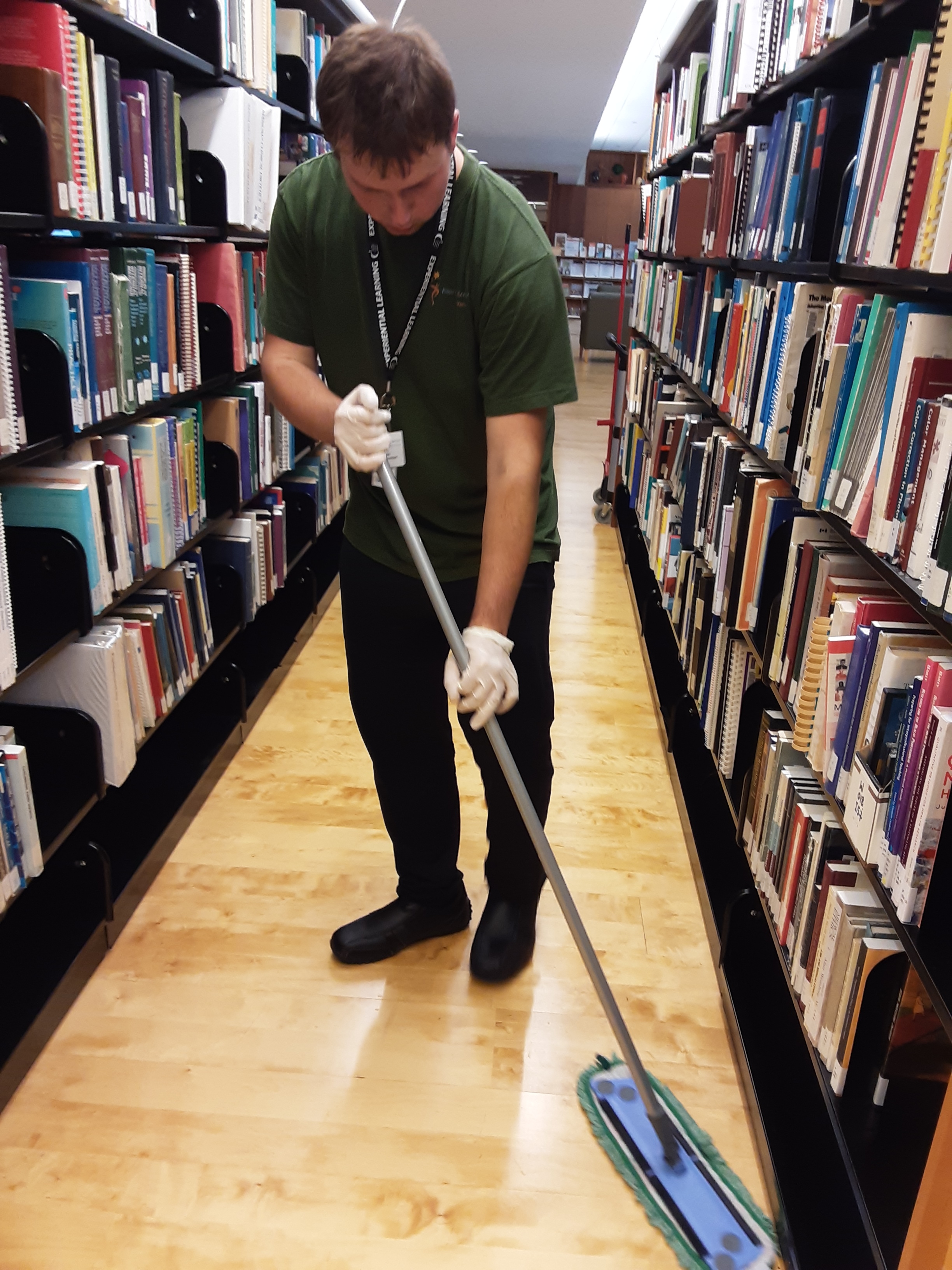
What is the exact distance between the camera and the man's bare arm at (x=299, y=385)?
1.45 meters

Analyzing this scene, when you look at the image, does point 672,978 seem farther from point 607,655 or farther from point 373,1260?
point 607,655

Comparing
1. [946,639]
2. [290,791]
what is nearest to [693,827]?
[290,791]

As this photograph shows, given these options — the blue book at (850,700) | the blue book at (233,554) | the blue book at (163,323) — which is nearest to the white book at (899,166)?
the blue book at (850,700)

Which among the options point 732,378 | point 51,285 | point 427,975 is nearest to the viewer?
point 51,285

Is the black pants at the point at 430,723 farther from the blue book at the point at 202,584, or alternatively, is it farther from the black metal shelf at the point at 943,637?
the blue book at the point at 202,584

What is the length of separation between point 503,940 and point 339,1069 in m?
0.37

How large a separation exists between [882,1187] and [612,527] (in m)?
3.96

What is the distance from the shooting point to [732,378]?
2221 mm

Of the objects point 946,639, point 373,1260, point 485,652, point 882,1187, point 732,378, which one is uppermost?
point 732,378

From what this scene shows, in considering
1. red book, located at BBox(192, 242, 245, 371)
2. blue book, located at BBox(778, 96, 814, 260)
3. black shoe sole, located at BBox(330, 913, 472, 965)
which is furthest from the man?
red book, located at BBox(192, 242, 245, 371)

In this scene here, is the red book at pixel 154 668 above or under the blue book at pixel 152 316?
under

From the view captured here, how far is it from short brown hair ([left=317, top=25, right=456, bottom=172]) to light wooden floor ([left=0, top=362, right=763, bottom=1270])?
1.36 m

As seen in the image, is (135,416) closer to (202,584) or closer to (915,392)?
(202,584)

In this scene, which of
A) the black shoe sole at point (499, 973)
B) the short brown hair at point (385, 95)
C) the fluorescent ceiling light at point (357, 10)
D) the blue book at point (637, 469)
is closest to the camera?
the short brown hair at point (385, 95)
